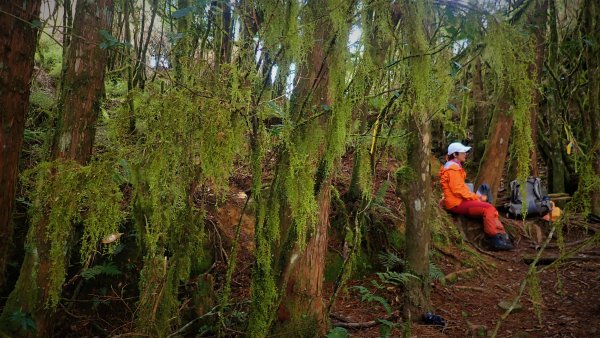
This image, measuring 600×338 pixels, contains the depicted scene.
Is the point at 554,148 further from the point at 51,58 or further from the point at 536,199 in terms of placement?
the point at 51,58

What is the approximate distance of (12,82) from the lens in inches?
156

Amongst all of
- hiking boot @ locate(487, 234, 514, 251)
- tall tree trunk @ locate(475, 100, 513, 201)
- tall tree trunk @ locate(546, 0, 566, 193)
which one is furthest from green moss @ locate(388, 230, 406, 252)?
tall tree trunk @ locate(546, 0, 566, 193)

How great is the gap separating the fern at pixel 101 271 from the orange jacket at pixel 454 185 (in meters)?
5.26

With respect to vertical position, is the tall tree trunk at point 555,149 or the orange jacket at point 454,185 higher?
the tall tree trunk at point 555,149

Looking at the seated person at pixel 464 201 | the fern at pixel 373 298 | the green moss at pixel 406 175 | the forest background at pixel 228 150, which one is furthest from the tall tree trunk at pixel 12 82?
the seated person at pixel 464 201

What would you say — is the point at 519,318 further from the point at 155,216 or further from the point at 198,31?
the point at 198,31

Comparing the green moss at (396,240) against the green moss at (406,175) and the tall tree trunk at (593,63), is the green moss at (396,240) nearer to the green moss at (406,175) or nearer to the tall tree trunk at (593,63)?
the green moss at (406,175)

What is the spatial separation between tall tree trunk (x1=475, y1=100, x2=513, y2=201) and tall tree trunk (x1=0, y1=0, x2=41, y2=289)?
7387 millimetres

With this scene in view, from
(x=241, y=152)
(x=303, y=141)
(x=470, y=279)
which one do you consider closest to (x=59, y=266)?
(x=241, y=152)

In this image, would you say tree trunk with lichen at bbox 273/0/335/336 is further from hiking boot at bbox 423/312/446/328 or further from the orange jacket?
the orange jacket

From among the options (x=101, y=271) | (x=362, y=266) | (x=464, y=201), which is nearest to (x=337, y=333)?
(x=362, y=266)

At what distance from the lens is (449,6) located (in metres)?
2.97

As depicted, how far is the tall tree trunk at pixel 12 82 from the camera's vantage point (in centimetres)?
386

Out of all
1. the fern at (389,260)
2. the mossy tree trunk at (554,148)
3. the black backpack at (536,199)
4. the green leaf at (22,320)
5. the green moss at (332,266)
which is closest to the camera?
the green leaf at (22,320)
